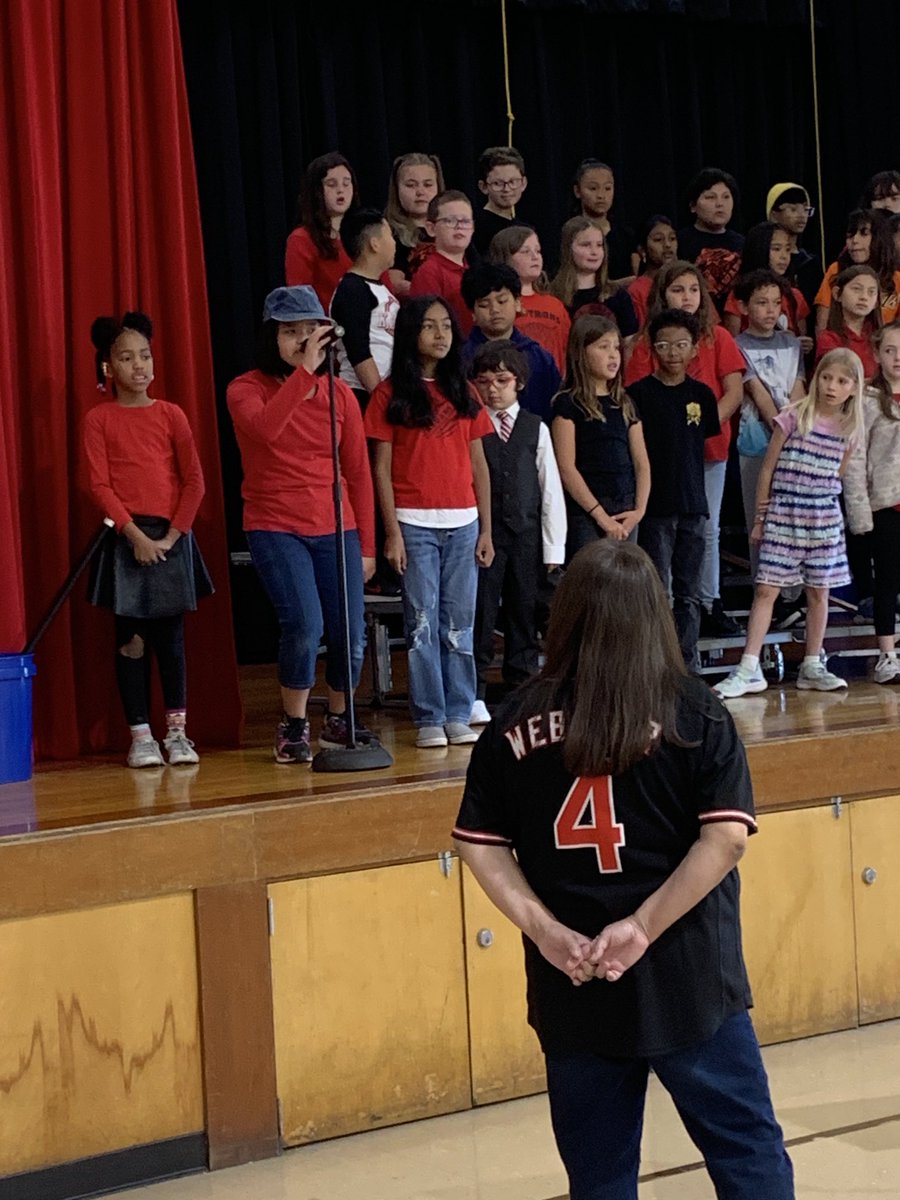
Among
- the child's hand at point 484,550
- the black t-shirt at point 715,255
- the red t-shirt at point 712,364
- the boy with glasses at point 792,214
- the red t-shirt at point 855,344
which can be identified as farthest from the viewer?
the boy with glasses at point 792,214

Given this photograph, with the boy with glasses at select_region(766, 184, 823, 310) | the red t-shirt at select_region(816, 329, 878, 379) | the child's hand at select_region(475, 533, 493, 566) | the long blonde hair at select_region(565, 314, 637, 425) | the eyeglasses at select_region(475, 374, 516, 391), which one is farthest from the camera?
the boy with glasses at select_region(766, 184, 823, 310)

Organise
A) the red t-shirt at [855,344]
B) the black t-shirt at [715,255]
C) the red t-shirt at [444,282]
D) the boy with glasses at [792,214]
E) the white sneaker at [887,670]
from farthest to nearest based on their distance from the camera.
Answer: the boy with glasses at [792,214] → the black t-shirt at [715,255] → the red t-shirt at [855,344] → the white sneaker at [887,670] → the red t-shirt at [444,282]

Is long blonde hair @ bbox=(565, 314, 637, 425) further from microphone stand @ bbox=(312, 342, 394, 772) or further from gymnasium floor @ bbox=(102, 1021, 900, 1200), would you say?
gymnasium floor @ bbox=(102, 1021, 900, 1200)

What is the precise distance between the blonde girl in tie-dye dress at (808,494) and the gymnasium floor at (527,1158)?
68.4 inches

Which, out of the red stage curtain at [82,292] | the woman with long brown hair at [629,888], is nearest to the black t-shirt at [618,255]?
the red stage curtain at [82,292]

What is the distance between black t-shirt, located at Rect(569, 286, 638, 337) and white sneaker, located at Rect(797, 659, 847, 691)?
133cm

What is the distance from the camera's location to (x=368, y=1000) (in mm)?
3512

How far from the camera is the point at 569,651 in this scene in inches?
84.0

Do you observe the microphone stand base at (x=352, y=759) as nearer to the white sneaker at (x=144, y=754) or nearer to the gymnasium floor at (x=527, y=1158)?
the white sneaker at (x=144, y=754)

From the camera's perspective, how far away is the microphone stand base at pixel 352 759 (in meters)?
3.93

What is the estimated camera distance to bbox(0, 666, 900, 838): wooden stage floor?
11.5ft

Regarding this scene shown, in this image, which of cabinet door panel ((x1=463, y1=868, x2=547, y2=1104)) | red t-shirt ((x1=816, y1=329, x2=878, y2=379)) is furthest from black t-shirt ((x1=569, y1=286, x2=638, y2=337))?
cabinet door panel ((x1=463, y1=868, x2=547, y2=1104))

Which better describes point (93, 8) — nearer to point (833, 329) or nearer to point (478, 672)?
point (478, 672)

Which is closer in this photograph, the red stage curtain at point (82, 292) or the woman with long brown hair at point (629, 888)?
the woman with long brown hair at point (629, 888)
